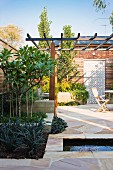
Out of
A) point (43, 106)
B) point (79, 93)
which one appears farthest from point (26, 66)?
point (79, 93)

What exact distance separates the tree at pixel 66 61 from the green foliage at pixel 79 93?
0.64m

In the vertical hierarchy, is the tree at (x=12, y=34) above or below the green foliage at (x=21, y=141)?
above

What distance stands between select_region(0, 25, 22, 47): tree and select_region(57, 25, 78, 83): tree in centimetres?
1163

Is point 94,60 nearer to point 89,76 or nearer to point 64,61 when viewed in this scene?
point 89,76

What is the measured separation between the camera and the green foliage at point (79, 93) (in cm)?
1224

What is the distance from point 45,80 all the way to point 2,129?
26.6 feet

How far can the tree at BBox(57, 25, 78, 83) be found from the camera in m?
12.4

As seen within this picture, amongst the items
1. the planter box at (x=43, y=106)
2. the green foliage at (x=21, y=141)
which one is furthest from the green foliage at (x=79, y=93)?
the green foliage at (x=21, y=141)

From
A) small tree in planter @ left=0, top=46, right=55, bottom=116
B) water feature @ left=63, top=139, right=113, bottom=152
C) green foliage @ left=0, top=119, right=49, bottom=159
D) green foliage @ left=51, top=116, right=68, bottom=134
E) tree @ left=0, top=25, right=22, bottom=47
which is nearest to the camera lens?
green foliage @ left=0, top=119, right=49, bottom=159

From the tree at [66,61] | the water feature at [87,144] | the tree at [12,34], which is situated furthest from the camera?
the tree at [12,34]

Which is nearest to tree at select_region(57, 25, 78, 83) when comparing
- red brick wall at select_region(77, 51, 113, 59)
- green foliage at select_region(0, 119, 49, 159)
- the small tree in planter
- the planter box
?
red brick wall at select_region(77, 51, 113, 59)

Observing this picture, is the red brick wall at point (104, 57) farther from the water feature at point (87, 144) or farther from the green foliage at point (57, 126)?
the water feature at point (87, 144)

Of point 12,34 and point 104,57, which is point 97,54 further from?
point 12,34

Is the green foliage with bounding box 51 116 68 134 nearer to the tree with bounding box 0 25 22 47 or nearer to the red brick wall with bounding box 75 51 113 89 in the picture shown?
the red brick wall with bounding box 75 51 113 89
